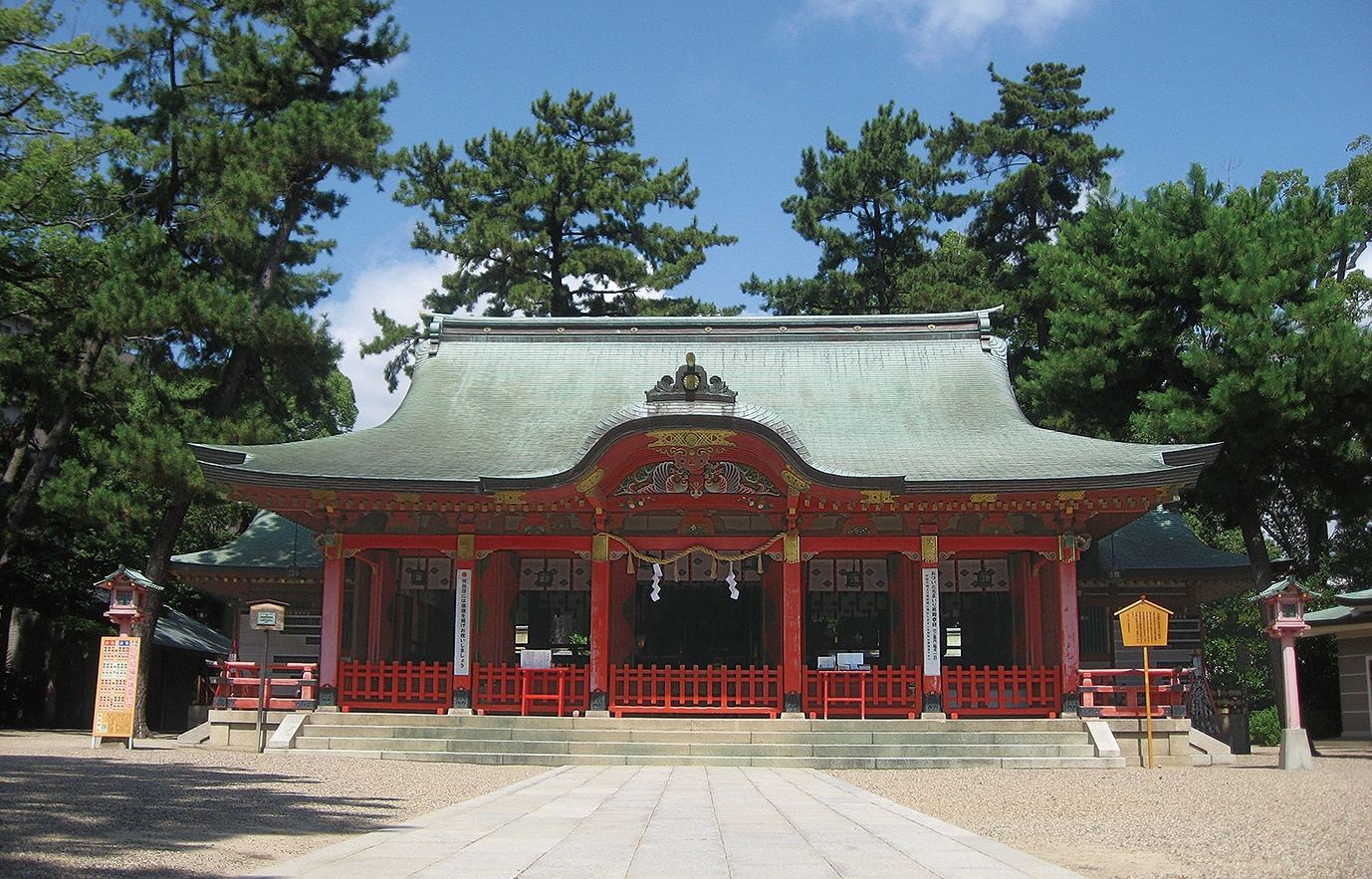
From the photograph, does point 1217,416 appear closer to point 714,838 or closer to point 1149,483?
point 1149,483

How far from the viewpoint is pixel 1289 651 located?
13555 mm

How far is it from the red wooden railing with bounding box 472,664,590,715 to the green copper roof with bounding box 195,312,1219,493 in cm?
277

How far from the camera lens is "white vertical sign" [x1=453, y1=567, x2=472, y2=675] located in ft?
50.7

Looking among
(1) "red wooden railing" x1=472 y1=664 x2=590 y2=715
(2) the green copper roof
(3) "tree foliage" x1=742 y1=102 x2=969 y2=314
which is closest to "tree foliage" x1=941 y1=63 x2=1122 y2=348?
(3) "tree foliage" x1=742 y1=102 x2=969 y2=314

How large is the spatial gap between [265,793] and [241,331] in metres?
13.2

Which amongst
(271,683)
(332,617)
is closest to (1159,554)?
(332,617)

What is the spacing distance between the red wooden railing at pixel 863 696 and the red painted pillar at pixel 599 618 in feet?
9.49

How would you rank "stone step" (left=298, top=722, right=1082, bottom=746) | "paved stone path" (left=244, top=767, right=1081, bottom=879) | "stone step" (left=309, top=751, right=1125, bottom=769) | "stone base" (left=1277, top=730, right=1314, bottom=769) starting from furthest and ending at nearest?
"stone step" (left=298, top=722, right=1082, bottom=746), "stone step" (left=309, top=751, right=1125, bottom=769), "stone base" (left=1277, top=730, right=1314, bottom=769), "paved stone path" (left=244, top=767, right=1081, bottom=879)

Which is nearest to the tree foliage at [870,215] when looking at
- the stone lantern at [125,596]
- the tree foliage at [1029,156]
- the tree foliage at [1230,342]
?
the tree foliage at [1029,156]

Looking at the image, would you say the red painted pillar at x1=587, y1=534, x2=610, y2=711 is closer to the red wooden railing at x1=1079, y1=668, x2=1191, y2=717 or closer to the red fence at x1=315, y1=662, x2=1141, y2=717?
the red fence at x1=315, y1=662, x2=1141, y2=717

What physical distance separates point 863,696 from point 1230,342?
863 centimetres

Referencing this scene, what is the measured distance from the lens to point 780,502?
15766 mm

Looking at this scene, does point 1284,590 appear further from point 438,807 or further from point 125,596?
point 125,596

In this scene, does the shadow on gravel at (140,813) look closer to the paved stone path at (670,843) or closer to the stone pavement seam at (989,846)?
the paved stone path at (670,843)
